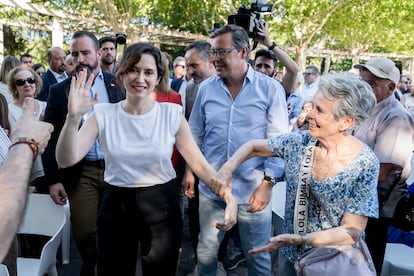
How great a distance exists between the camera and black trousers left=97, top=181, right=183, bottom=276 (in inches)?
83.3

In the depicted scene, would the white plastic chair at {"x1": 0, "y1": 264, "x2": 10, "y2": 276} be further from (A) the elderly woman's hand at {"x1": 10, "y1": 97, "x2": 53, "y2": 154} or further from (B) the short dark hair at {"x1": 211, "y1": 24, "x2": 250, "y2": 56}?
(B) the short dark hair at {"x1": 211, "y1": 24, "x2": 250, "y2": 56}

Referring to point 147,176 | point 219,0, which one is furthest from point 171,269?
point 219,0

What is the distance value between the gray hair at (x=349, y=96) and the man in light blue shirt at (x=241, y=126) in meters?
0.82

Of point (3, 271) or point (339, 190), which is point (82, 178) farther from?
point (339, 190)

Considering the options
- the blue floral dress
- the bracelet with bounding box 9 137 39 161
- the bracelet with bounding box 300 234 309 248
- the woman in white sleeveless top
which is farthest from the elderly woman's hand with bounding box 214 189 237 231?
the bracelet with bounding box 9 137 39 161

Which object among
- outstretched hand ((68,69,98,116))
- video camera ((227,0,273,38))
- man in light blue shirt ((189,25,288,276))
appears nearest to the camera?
outstretched hand ((68,69,98,116))

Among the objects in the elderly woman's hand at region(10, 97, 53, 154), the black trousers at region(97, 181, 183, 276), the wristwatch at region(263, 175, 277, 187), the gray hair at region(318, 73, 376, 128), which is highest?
the gray hair at region(318, 73, 376, 128)

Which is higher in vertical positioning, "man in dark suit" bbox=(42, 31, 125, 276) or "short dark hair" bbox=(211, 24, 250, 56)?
"short dark hair" bbox=(211, 24, 250, 56)

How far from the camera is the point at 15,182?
1162mm

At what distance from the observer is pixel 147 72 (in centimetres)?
221

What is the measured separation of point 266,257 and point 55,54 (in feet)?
14.4

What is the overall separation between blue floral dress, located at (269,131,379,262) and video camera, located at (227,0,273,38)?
72.0 inches

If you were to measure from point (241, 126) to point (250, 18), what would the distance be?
1.40 metres

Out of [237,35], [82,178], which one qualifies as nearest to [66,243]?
[82,178]
